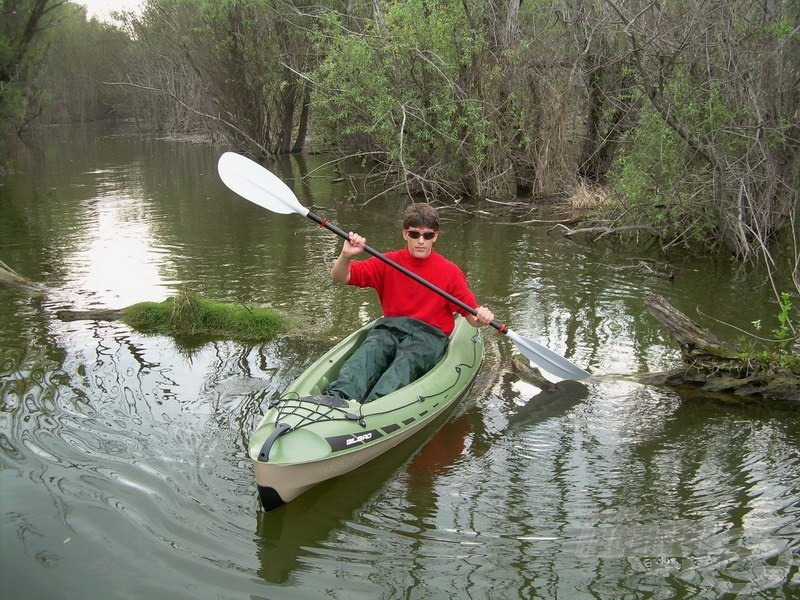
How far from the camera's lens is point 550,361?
511cm

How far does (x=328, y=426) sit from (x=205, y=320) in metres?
2.81

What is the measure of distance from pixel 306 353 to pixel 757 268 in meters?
5.32

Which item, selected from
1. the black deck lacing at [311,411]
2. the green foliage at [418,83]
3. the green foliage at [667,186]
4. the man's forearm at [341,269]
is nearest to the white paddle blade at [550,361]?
the man's forearm at [341,269]

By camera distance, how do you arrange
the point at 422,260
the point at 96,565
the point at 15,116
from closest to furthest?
1. the point at 96,565
2. the point at 422,260
3. the point at 15,116

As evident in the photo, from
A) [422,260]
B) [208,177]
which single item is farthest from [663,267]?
[208,177]

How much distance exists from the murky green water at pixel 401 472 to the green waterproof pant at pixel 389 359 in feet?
1.30

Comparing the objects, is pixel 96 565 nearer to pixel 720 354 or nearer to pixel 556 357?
pixel 556 357

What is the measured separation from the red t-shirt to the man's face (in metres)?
0.06

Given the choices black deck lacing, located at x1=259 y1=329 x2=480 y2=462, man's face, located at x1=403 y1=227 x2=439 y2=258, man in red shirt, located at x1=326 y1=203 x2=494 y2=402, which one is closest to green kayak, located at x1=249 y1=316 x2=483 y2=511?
black deck lacing, located at x1=259 y1=329 x2=480 y2=462

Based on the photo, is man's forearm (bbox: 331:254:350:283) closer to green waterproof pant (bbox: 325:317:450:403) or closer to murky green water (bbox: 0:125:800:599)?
green waterproof pant (bbox: 325:317:450:403)

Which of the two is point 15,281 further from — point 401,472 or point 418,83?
point 418,83

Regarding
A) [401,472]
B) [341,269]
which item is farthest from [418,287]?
[401,472]

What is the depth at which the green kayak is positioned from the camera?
345 cm

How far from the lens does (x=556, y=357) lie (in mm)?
5094
